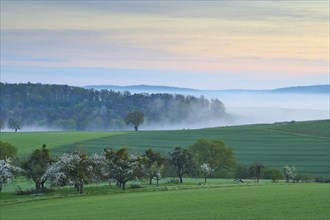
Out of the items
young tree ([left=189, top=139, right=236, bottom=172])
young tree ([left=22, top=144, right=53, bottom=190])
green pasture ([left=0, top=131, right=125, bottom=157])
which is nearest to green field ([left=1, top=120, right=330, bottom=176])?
green pasture ([left=0, top=131, right=125, bottom=157])

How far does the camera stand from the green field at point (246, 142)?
111 m

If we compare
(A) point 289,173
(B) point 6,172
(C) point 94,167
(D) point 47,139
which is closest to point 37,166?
(B) point 6,172

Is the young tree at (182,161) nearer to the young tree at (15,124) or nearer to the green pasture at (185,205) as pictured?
the green pasture at (185,205)

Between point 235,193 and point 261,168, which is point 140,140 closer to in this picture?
point 261,168

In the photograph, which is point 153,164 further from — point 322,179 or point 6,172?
point 322,179

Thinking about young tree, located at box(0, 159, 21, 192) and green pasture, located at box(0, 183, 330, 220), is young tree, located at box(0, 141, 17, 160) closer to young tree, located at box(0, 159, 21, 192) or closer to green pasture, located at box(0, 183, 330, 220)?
young tree, located at box(0, 159, 21, 192)

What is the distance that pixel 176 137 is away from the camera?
468 ft

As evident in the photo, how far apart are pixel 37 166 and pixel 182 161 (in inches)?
955

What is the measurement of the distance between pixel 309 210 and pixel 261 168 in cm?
4776

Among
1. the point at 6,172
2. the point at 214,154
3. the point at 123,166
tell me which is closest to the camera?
the point at 6,172

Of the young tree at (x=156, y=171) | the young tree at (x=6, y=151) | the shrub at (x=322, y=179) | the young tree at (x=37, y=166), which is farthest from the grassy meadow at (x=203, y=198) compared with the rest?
the young tree at (x=6, y=151)

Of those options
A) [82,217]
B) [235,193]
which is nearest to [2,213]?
[82,217]

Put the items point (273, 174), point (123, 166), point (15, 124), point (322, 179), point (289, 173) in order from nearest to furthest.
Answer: point (123, 166)
point (322, 179)
point (289, 173)
point (273, 174)
point (15, 124)

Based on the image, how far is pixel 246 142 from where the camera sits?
429 feet
